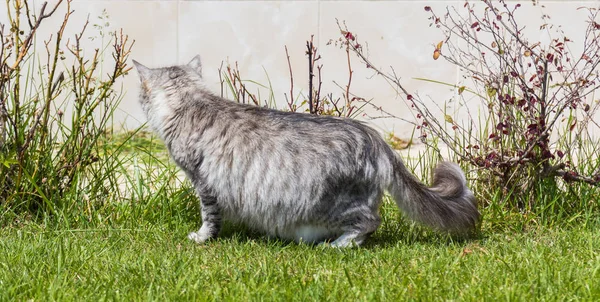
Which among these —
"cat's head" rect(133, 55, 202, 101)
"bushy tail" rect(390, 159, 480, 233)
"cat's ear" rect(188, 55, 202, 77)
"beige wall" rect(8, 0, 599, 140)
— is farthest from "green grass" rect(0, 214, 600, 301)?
"beige wall" rect(8, 0, 599, 140)

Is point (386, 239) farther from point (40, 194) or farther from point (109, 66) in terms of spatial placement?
point (109, 66)

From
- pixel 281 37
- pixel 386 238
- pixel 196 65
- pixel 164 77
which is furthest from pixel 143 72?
pixel 281 37

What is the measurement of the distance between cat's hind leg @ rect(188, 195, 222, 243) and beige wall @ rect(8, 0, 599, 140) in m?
3.74

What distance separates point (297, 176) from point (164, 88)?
0.95m

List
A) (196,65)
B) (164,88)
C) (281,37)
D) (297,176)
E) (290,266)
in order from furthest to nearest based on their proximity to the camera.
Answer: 1. (281,37)
2. (196,65)
3. (164,88)
4. (297,176)
5. (290,266)

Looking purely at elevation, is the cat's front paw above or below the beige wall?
below

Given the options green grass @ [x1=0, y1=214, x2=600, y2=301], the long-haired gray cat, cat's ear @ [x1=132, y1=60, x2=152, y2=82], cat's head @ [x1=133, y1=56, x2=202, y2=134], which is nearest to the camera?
green grass @ [x1=0, y1=214, x2=600, y2=301]

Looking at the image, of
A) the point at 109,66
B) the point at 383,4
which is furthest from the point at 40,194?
the point at 383,4

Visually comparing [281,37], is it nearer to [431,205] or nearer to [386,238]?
[386,238]

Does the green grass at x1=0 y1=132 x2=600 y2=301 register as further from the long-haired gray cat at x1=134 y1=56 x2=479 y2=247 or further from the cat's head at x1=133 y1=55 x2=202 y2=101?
the cat's head at x1=133 y1=55 x2=202 y2=101

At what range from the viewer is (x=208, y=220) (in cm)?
421

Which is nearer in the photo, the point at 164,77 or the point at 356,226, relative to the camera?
the point at 356,226

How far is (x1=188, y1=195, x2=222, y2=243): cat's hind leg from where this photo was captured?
4176 mm

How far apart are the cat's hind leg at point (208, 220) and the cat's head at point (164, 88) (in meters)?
0.49
